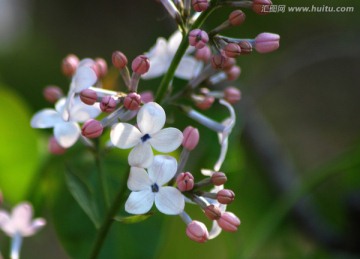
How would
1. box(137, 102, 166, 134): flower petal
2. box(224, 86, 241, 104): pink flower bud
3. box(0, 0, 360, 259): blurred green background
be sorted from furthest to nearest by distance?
box(0, 0, 360, 259): blurred green background < box(224, 86, 241, 104): pink flower bud < box(137, 102, 166, 134): flower petal

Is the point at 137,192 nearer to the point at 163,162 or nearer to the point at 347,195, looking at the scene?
the point at 163,162

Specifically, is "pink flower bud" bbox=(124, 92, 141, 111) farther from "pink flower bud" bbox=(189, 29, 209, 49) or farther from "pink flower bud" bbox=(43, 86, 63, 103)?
"pink flower bud" bbox=(43, 86, 63, 103)

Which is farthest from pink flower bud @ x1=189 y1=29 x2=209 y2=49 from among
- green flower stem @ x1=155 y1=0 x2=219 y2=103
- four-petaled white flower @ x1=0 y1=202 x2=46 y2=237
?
four-petaled white flower @ x1=0 y1=202 x2=46 y2=237

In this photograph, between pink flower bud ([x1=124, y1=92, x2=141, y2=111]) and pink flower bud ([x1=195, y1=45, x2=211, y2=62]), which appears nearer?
pink flower bud ([x1=124, y1=92, x2=141, y2=111])

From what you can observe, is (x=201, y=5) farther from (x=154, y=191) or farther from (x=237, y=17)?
(x=154, y=191)

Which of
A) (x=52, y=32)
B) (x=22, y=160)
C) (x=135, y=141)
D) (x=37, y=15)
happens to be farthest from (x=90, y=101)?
(x=37, y=15)

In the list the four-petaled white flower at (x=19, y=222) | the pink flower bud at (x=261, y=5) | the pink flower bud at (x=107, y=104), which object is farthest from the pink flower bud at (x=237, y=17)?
the four-petaled white flower at (x=19, y=222)
